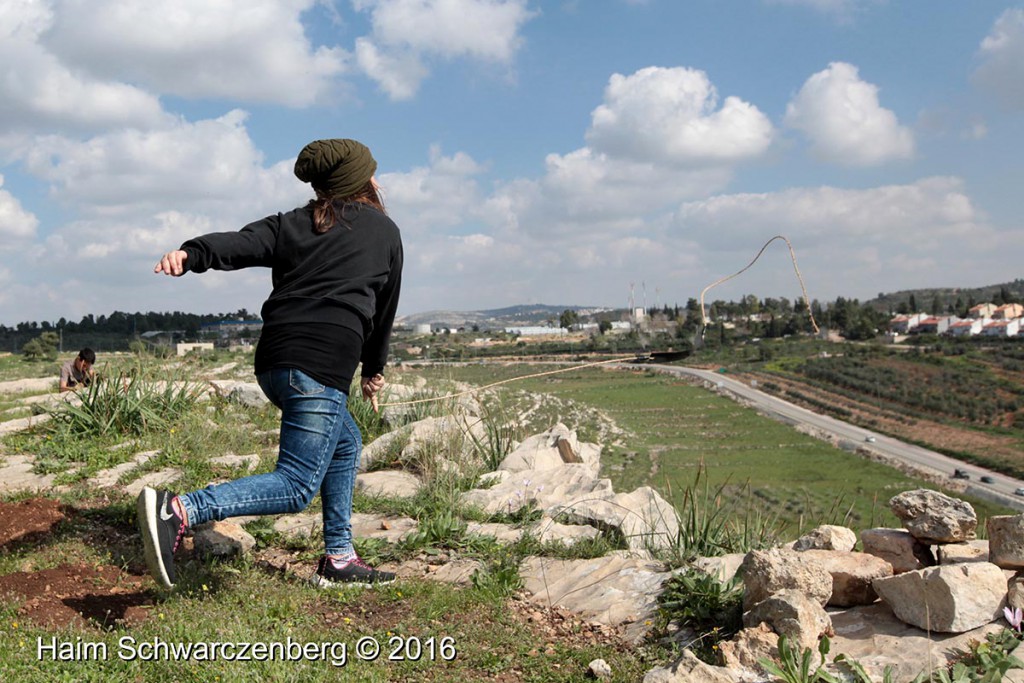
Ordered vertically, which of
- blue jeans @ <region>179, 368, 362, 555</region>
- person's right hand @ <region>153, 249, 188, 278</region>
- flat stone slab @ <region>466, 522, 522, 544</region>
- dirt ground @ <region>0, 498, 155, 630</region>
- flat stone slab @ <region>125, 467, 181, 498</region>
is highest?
person's right hand @ <region>153, 249, 188, 278</region>

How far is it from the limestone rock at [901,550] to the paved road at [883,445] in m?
44.5

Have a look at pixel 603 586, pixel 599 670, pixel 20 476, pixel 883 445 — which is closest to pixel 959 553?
pixel 603 586

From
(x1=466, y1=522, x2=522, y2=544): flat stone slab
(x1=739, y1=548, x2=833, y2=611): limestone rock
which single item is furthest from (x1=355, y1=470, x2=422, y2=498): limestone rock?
(x1=739, y1=548, x2=833, y2=611): limestone rock

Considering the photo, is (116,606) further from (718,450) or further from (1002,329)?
(1002,329)

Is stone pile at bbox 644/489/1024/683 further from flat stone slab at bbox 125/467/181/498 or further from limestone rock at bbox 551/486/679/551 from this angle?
flat stone slab at bbox 125/467/181/498

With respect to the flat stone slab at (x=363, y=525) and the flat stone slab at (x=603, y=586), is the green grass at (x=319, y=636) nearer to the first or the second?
the flat stone slab at (x=603, y=586)

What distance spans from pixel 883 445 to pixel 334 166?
69615 mm

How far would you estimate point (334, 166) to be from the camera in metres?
3.35

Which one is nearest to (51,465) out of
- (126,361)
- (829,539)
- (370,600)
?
(126,361)

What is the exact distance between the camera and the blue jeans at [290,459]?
3045 millimetres

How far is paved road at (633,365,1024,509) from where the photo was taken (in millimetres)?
46128

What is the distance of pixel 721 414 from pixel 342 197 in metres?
78.3

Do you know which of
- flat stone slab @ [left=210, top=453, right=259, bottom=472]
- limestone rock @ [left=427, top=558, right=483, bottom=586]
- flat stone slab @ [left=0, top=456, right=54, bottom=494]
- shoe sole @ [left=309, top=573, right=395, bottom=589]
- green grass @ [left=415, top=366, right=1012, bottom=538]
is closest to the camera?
Result: shoe sole @ [left=309, top=573, right=395, bottom=589]

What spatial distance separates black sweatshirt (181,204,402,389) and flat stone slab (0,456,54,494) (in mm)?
3008
